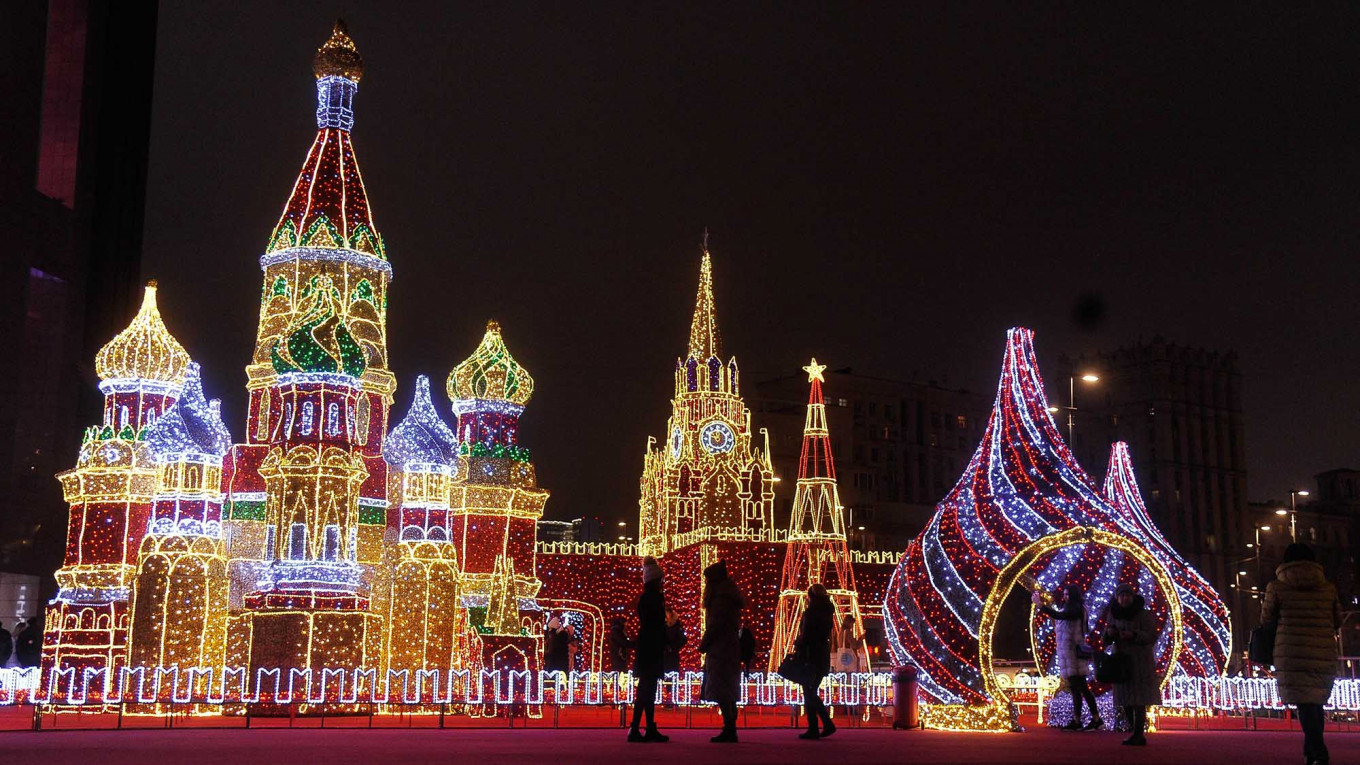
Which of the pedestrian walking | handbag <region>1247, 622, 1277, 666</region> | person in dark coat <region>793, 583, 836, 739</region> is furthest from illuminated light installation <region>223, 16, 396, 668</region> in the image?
handbag <region>1247, 622, 1277, 666</region>

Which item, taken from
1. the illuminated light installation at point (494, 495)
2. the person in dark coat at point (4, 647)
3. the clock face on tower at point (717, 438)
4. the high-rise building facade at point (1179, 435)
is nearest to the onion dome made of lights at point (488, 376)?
the illuminated light installation at point (494, 495)

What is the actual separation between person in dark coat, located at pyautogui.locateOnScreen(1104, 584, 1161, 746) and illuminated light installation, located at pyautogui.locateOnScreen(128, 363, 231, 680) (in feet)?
47.7

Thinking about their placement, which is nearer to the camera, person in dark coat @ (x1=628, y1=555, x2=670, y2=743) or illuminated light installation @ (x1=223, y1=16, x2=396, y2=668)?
person in dark coat @ (x1=628, y1=555, x2=670, y2=743)

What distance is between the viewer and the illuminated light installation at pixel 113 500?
23750mm

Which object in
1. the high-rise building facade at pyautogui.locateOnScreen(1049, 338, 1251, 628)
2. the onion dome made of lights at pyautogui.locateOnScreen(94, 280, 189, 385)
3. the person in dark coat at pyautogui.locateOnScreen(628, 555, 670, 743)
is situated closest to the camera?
the person in dark coat at pyautogui.locateOnScreen(628, 555, 670, 743)

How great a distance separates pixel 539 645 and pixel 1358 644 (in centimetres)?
4612

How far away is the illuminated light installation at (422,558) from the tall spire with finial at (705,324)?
16.5m

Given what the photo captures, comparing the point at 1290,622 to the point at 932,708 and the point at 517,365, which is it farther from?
the point at 517,365

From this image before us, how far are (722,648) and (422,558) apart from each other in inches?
457

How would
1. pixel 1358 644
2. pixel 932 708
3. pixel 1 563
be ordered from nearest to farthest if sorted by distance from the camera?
pixel 932 708 → pixel 1 563 → pixel 1358 644

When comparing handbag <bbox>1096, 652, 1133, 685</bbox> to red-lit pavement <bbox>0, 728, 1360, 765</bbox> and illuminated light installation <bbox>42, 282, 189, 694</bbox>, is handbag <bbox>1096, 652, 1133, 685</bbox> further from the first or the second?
illuminated light installation <bbox>42, 282, 189, 694</bbox>

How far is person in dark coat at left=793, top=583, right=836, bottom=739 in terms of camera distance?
48.0 ft

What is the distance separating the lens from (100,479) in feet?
81.4

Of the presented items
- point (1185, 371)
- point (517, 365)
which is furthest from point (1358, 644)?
point (517, 365)
